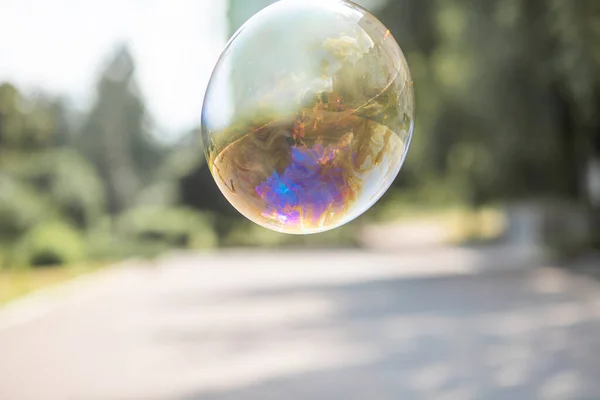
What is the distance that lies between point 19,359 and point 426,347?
4970 mm

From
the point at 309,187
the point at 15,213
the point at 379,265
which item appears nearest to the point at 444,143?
the point at 379,265

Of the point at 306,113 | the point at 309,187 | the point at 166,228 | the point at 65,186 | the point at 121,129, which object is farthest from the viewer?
the point at 121,129

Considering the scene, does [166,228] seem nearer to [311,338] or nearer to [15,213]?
[15,213]

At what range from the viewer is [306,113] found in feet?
9.80

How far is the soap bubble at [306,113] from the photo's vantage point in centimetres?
298

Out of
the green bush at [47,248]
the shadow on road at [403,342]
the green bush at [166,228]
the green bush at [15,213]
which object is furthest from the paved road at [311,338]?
the green bush at [166,228]

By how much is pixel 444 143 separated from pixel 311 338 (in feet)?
28.6

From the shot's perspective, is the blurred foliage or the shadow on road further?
the blurred foliage

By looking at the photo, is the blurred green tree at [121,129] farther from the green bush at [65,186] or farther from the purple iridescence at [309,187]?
the purple iridescence at [309,187]

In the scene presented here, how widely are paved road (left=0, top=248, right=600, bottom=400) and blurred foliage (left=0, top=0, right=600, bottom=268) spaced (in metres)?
2.90

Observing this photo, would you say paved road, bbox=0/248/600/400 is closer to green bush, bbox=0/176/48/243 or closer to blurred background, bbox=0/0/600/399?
blurred background, bbox=0/0/600/399

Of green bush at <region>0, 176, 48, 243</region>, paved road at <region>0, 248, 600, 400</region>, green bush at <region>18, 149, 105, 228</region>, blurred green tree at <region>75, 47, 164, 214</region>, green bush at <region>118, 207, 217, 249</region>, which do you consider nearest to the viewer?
paved road at <region>0, 248, 600, 400</region>

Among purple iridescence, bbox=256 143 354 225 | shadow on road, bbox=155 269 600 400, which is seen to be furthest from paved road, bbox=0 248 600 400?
purple iridescence, bbox=256 143 354 225

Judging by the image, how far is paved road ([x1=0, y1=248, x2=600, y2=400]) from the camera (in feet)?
22.1
